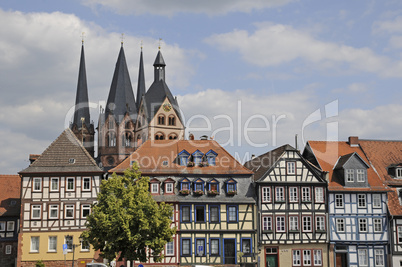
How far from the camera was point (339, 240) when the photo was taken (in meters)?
49.0

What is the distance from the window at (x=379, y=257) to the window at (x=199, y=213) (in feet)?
49.7

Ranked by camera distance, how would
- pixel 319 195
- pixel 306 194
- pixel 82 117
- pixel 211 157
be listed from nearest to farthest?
pixel 306 194 < pixel 319 195 < pixel 211 157 < pixel 82 117

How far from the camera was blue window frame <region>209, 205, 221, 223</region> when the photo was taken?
48.4 m

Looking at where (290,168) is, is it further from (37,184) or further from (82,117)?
(82,117)

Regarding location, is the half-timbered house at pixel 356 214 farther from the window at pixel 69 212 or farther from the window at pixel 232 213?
the window at pixel 69 212

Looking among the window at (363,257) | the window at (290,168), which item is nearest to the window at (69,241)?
the window at (290,168)

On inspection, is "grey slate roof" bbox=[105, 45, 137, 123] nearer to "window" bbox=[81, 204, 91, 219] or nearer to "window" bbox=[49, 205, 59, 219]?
"window" bbox=[81, 204, 91, 219]

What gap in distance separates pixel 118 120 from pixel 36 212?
64936mm

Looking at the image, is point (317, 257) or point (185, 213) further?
point (317, 257)

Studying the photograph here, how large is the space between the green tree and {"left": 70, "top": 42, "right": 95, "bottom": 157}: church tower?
2894 inches

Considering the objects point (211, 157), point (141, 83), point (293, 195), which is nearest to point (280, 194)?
point (293, 195)

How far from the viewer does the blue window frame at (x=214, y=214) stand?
4838 centimetres

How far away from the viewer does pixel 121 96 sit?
11231cm

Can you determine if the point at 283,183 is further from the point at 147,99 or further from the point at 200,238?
the point at 147,99
